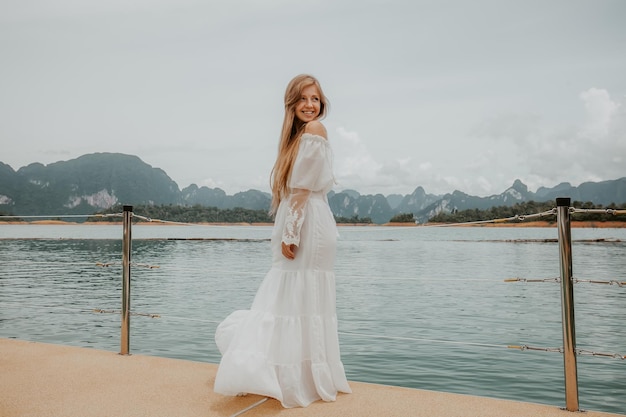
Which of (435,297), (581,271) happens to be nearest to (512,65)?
(581,271)

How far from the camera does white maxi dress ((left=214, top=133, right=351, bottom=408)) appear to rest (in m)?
2.27

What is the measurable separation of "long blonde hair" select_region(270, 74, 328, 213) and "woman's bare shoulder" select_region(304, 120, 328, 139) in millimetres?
76

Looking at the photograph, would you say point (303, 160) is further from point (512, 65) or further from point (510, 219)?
point (512, 65)

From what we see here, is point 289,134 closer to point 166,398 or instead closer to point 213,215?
point 166,398

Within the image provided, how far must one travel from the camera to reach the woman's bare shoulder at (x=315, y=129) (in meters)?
2.34

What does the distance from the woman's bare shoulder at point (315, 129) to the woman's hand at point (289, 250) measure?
51 cm

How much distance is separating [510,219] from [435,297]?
13616mm

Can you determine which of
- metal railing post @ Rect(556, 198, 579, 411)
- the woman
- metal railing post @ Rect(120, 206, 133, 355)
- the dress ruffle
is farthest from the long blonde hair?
metal railing post @ Rect(120, 206, 133, 355)

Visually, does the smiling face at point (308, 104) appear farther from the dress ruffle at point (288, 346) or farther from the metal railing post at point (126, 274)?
the metal railing post at point (126, 274)

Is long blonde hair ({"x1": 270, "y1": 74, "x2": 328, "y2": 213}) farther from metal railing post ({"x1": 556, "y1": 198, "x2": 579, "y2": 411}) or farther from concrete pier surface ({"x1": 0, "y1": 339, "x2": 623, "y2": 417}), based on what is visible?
metal railing post ({"x1": 556, "y1": 198, "x2": 579, "y2": 411})

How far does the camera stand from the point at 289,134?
8.09 feet

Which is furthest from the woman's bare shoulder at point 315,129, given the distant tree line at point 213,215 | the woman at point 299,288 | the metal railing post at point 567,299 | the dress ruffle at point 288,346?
the distant tree line at point 213,215

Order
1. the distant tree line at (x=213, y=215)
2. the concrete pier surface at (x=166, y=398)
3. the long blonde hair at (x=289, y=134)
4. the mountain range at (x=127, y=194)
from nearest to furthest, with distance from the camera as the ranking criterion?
the concrete pier surface at (x=166, y=398)
the long blonde hair at (x=289, y=134)
the distant tree line at (x=213, y=215)
the mountain range at (x=127, y=194)

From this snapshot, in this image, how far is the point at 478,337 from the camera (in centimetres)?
979
